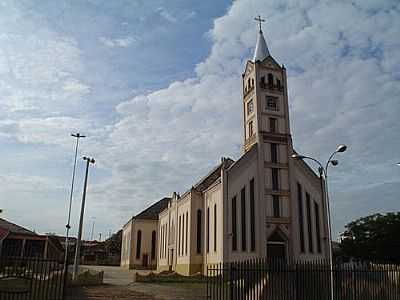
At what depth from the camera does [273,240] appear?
1726 inches

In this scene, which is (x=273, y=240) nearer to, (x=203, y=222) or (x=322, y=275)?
(x=203, y=222)

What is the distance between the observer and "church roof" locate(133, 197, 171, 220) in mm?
79750

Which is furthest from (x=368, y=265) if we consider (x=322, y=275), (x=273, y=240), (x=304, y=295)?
(x=273, y=240)

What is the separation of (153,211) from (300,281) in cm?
6560

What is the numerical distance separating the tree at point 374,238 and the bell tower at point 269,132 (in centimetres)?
2851

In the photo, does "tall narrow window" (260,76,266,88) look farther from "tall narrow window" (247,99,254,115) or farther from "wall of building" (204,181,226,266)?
"wall of building" (204,181,226,266)

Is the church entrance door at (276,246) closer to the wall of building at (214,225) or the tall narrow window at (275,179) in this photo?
the tall narrow window at (275,179)

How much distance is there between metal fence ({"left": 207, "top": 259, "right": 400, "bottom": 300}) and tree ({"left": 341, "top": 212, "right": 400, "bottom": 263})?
46.3 m

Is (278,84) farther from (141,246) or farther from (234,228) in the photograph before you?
(141,246)

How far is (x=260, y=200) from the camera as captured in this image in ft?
144

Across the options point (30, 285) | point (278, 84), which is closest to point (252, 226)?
point (278, 84)

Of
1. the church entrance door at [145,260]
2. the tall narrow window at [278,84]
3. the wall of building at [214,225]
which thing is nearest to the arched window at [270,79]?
the tall narrow window at [278,84]

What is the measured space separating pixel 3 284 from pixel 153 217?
61.6 m

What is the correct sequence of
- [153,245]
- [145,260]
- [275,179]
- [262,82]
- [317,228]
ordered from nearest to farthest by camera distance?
[275,179]
[317,228]
[262,82]
[145,260]
[153,245]
